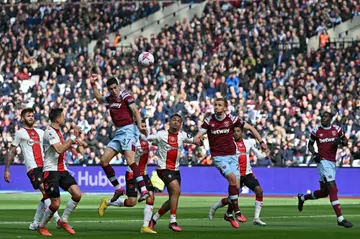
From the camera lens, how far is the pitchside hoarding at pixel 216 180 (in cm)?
4062

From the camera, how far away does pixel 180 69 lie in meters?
49.5

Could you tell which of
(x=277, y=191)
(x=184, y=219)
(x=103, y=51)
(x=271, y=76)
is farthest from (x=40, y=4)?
(x=184, y=219)

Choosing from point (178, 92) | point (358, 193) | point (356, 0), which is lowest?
point (358, 193)

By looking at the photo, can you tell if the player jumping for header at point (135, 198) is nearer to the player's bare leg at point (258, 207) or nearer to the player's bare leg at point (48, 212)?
the player's bare leg at point (48, 212)

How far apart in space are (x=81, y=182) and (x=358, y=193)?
420 inches

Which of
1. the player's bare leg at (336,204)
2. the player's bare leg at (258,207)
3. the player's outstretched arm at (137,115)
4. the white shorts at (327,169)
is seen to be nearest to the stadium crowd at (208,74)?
the player's bare leg at (258,207)

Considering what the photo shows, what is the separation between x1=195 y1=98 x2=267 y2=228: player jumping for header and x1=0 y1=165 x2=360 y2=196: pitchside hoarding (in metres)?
17.4

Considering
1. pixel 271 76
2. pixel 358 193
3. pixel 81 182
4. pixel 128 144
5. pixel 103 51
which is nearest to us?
pixel 128 144

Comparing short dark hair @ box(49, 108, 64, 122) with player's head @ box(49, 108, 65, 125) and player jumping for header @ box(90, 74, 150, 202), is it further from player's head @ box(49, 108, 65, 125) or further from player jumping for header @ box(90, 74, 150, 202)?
Answer: player jumping for header @ box(90, 74, 150, 202)

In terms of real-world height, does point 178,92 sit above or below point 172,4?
below

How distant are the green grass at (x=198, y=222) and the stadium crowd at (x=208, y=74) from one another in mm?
7552

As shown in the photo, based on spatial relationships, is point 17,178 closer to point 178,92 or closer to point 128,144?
point 178,92

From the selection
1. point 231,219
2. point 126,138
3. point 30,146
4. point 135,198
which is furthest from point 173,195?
point 30,146

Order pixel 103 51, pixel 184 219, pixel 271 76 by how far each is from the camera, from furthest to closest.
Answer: pixel 103 51 → pixel 271 76 → pixel 184 219
